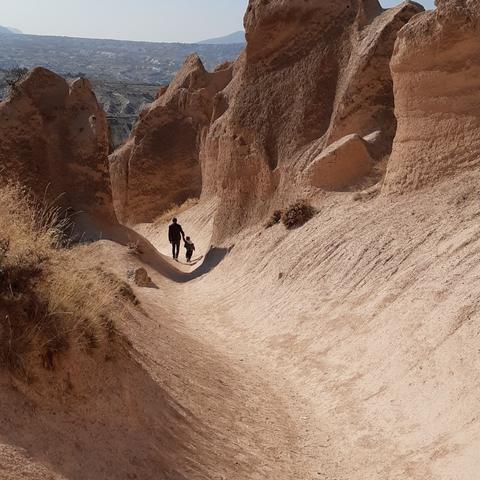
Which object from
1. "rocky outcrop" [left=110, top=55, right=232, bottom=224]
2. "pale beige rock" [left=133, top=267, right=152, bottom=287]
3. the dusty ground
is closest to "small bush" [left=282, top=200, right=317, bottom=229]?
the dusty ground

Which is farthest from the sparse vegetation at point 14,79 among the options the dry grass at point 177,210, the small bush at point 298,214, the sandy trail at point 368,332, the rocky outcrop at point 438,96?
the rocky outcrop at point 438,96


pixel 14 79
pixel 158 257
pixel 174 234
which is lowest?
pixel 158 257

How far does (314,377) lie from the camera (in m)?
9.09

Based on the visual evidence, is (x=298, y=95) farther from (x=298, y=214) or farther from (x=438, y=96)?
(x=438, y=96)

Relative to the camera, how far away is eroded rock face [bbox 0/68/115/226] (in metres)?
19.1

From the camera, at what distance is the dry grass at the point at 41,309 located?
5425mm

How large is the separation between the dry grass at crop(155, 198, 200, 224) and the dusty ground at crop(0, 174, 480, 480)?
1539cm

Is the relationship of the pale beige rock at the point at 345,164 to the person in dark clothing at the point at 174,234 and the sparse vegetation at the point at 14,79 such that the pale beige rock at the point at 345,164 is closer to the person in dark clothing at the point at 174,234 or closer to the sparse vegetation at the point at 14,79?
the person in dark clothing at the point at 174,234

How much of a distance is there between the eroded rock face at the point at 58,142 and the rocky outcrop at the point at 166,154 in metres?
10.2

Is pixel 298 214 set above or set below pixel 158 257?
above

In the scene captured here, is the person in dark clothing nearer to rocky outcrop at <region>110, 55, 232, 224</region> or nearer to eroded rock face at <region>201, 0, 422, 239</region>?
eroded rock face at <region>201, 0, 422, 239</region>

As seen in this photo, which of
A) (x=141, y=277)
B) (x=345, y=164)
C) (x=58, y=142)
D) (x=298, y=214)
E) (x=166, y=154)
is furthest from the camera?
(x=166, y=154)

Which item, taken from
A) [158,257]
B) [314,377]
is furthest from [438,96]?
[158,257]

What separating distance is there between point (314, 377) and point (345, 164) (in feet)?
23.1
